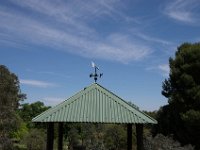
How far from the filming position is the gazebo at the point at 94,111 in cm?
1501

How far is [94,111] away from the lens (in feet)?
49.7

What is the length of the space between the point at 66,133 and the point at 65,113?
60.9 meters

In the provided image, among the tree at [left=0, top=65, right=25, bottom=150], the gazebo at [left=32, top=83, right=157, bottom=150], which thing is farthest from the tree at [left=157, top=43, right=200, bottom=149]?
the gazebo at [left=32, top=83, right=157, bottom=150]

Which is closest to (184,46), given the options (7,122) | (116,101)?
(7,122)

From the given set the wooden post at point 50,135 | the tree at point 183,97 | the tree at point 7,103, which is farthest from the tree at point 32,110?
the wooden post at point 50,135

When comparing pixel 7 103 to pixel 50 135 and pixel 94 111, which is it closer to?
pixel 50 135

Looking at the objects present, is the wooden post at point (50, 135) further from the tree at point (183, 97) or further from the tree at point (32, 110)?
the tree at point (32, 110)

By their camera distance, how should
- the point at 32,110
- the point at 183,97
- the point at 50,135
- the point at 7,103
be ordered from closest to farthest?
the point at 50,135 < the point at 183,97 < the point at 7,103 < the point at 32,110

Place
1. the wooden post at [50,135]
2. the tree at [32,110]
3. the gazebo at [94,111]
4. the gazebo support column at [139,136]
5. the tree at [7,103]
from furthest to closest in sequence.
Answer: the tree at [32,110]
the tree at [7,103]
the gazebo support column at [139,136]
the wooden post at [50,135]
the gazebo at [94,111]

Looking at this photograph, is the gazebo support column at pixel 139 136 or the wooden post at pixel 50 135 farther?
the gazebo support column at pixel 139 136

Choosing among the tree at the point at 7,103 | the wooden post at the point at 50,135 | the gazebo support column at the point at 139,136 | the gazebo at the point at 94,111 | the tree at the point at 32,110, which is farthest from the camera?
the tree at the point at 32,110

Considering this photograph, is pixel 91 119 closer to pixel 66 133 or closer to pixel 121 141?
pixel 121 141

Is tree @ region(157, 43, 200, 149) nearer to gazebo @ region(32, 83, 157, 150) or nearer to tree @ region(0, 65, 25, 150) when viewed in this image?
tree @ region(0, 65, 25, 150)

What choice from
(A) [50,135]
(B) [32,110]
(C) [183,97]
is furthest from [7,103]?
(B) [32,110]
